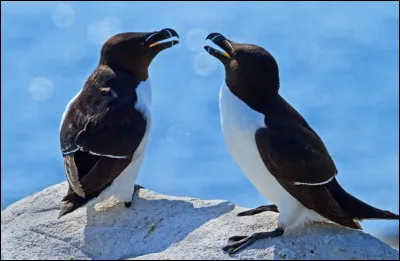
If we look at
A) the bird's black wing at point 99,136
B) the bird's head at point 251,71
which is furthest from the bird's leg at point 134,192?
the bird's head at point 251,71

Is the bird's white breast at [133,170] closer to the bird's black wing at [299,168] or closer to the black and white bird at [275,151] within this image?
the black and white bird at [275,151]

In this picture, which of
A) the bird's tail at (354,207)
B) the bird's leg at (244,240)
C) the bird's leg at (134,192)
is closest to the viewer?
the bird's leg at (244,240)

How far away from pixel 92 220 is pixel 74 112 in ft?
3.30

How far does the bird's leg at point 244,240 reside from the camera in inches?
313

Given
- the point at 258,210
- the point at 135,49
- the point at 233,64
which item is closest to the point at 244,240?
the point at 258,210

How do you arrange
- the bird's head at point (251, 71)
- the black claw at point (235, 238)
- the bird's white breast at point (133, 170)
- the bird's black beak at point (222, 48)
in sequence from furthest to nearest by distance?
the bird's white breast at point (133, 170)
the bird's black beak at point (222, 48)
the bird's head at point (251, 71)
the black claw at point (235, 238)

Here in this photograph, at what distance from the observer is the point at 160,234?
840 centimetres

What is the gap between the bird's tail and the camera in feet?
27.2

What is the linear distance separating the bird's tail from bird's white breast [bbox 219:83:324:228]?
0.34 meters

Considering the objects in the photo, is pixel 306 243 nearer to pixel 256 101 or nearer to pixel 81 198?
pixel 256 101

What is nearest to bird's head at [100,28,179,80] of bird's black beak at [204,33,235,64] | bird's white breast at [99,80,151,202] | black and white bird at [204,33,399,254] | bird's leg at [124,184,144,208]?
bird's white breast at [99,80,151,202]

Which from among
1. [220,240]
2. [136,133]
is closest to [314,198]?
[220,240]

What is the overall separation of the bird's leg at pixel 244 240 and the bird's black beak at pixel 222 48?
157cm

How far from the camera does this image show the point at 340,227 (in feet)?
27.6
